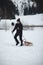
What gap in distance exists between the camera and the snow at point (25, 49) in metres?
1.59

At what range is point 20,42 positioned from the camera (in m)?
1.63

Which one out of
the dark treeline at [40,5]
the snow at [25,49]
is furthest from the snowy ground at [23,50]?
the dark treeline at [40,5]

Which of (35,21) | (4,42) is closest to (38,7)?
(35,21)

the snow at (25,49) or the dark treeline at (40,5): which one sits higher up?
the dark treeline at (40,5)

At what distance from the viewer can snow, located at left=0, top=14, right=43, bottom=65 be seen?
159cm

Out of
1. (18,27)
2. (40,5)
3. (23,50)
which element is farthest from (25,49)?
(40,5)

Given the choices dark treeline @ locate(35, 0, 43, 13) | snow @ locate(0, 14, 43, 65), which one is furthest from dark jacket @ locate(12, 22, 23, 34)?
dark treeline @ locate(35, 0, 43, 13)

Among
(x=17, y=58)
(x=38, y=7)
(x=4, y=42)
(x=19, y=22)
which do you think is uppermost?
(x=38, y=7)

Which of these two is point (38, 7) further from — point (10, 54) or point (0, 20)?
point (10, 54)

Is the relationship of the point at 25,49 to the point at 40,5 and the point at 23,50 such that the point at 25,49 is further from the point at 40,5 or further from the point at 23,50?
the point at 40,5

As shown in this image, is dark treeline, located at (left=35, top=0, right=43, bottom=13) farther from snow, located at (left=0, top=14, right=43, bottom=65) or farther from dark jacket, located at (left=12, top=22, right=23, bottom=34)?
dark jacket, located at (left=12, top=22, right=23, bottom=34)

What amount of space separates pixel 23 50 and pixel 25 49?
0.02 metres

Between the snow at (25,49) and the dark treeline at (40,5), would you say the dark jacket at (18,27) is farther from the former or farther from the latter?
the dark treeline at (40,5)

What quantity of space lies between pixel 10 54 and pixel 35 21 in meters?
0.30
